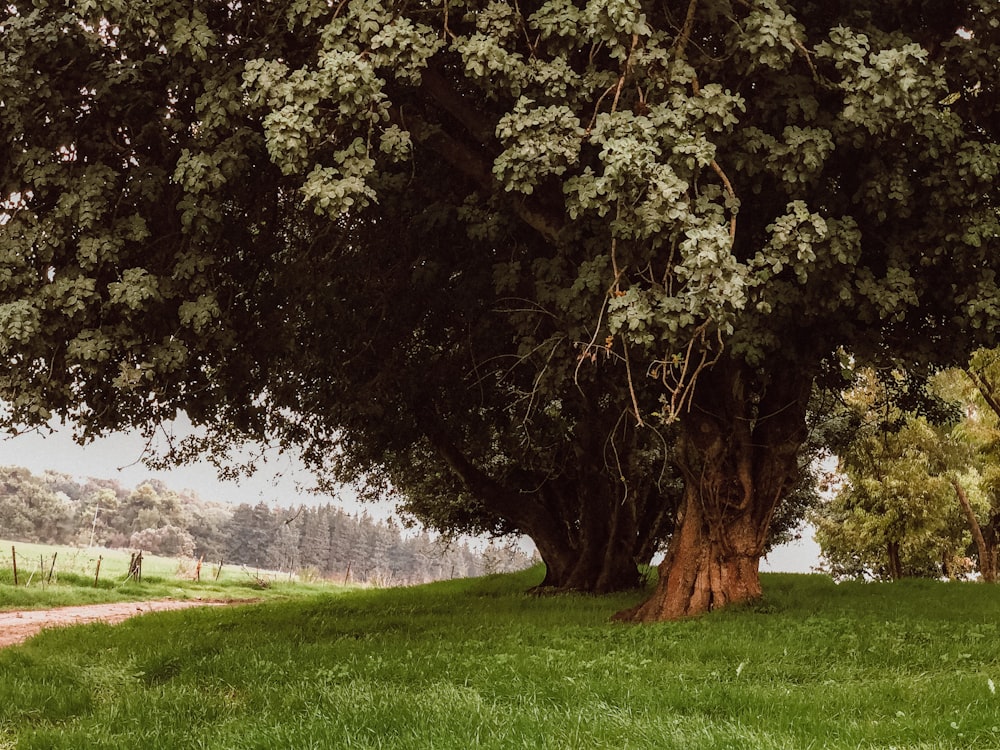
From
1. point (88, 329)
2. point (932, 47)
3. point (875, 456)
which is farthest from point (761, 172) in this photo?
point (875, 456)

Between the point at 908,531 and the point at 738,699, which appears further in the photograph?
the point at 908,531

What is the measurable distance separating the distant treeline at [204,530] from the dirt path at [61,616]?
3331 inches

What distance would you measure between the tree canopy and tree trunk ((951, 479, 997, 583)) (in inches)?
949

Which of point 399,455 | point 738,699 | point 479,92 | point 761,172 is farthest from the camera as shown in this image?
point 399,455

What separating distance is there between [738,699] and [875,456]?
2802 centimetres

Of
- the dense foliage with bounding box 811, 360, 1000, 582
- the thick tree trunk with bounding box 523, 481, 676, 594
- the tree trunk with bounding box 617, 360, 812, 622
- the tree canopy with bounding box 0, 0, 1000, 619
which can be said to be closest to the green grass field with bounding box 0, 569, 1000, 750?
the tree trunk with bounding box 617, 360, 812, 622

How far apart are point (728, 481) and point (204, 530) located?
129 m

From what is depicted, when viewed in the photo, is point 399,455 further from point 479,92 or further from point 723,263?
point 723,263

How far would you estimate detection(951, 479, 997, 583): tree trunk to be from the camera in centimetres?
3597

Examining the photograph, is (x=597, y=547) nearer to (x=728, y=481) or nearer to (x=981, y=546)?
(x=728, y=481)

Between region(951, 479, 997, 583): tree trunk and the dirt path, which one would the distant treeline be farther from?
the dirt path

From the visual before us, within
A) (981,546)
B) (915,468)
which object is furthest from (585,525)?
(981,546)

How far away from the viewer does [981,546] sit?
37.6 m

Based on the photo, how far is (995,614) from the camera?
15102 mm
